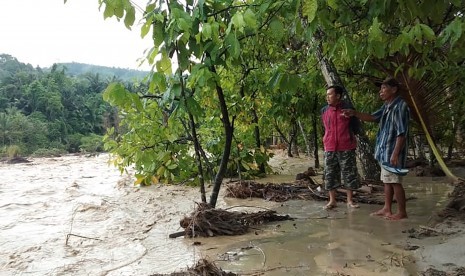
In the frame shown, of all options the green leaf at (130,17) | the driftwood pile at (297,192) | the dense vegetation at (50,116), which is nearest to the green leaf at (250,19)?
the green leaf at (130,17)

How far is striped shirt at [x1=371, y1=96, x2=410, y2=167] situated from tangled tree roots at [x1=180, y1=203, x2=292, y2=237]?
1642 mm

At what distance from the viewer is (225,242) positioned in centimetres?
422

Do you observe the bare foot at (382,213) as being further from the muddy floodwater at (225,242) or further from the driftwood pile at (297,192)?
the driftwood pile at (297,192)

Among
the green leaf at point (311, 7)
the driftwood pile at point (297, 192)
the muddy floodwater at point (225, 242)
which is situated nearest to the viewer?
the green leaf at point (311, 7)

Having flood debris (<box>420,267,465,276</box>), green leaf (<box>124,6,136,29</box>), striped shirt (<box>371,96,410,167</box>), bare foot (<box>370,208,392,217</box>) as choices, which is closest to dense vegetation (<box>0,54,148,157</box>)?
bare foot (<box>370,208,392,217</box>)

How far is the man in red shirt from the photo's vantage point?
5320 mm

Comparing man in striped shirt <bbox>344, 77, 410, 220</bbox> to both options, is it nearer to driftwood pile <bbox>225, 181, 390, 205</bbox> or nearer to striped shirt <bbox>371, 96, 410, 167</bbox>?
striped shirt <bbox>371, 96, 410, 167</bbox>

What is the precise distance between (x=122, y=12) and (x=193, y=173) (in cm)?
604

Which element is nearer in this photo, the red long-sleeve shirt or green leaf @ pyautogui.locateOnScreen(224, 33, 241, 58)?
green leaf @ pyautogui.locateOnScreen(224, 33, 241, 58)

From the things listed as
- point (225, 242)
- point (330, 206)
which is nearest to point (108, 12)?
point (225, 242)

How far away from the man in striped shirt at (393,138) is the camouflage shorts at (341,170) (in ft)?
1.92

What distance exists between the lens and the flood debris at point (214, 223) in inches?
177

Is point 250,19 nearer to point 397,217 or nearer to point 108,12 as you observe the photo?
point 108,12

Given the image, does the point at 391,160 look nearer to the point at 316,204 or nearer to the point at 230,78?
the point at 316,204
